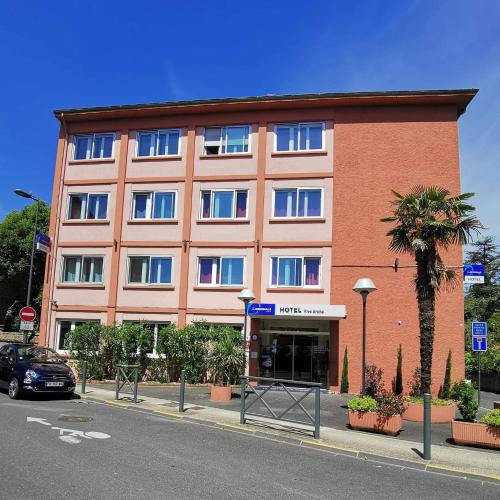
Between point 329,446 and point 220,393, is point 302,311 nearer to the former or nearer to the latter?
point 220,393

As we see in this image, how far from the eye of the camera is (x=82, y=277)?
2373 cm

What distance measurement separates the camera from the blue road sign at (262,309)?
65.7ft

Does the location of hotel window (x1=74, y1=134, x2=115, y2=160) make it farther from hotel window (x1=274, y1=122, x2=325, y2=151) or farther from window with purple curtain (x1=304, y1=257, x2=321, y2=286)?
window with purple curtain (x1=304, y1=257, x2=321, y2=286)

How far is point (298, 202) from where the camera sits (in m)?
22.1

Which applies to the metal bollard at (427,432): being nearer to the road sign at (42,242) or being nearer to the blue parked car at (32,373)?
the blue parked car at (32,373)

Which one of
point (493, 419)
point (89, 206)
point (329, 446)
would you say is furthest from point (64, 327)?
point (493, 419)

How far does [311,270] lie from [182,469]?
14.8 m

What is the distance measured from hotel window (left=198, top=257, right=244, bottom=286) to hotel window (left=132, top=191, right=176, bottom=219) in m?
2.71

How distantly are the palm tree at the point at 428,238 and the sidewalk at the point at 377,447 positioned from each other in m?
4.45

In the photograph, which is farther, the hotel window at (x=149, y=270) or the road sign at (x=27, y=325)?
the hotel window at (x=149, y=270)

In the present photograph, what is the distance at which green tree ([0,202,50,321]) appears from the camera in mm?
39562

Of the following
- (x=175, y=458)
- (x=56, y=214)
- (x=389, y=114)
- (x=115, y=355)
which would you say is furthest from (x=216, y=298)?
(x=175, y=458)

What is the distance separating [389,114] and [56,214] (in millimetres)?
15770

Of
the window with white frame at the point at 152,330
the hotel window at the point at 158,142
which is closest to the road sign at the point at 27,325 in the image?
the window with white frame at the point at 152,330
